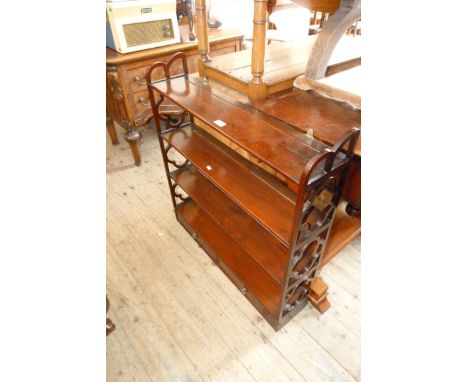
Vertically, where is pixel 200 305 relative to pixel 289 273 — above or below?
below

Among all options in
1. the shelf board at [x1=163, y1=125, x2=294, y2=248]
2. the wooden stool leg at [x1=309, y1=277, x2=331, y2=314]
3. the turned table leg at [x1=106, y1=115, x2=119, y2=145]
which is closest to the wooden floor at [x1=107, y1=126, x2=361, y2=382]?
the wooden stool leg at [x1=309, y1=277, x2=331, y2=314]

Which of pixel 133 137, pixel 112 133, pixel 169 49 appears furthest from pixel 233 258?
pixel 112 133

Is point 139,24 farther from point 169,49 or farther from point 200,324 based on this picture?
point 200,324

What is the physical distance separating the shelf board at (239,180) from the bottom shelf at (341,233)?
421 mm

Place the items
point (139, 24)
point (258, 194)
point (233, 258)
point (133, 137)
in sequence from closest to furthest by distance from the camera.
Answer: point (258, 194) → point (233, 258) → point (139, 24) → point (133, 137)

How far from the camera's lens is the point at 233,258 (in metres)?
1.42

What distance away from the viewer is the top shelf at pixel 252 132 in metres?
0.81

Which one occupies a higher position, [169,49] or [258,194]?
[169,49]

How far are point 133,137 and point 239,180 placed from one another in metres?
1.26

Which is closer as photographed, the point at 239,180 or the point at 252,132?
the point at 252,132
